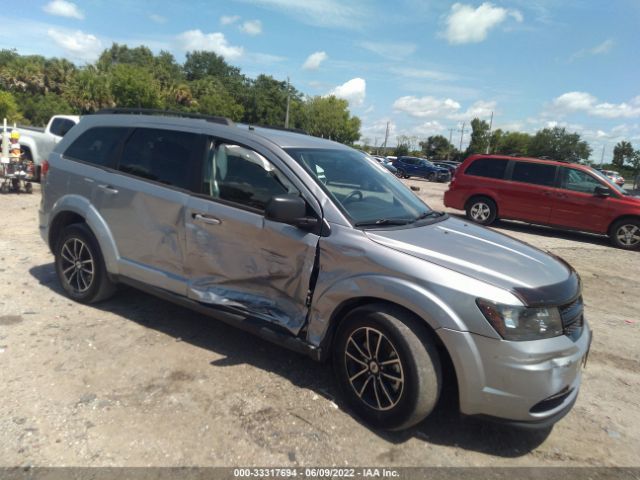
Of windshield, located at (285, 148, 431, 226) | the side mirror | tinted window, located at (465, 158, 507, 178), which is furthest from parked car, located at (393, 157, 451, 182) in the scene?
the side mirror

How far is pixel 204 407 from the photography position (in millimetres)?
3084

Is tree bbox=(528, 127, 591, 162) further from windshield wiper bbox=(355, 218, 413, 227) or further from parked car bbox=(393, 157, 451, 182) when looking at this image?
windshield wiper bbox=(355, 218, 413, 227)

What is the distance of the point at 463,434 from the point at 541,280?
1.12 metres

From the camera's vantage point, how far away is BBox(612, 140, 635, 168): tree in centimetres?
6053

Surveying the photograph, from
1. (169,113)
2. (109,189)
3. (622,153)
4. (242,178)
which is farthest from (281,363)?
(622,153)

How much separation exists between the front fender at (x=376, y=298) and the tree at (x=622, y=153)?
68864 millimetres

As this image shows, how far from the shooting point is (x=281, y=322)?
3359mm

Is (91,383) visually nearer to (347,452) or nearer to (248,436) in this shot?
(248,436)

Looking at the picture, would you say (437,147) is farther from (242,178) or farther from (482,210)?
(242,178)

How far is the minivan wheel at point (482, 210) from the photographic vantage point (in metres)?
12.1

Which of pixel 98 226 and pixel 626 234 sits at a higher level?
pixel 98 226

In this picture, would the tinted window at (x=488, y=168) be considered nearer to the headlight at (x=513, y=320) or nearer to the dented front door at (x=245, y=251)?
the dented front door at (x=245, y=251)

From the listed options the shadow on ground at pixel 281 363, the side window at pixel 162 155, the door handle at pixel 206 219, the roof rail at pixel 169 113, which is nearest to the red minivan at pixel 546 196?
the shadow on ground at pixel 281 363

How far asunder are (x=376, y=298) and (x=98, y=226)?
9.15ft
